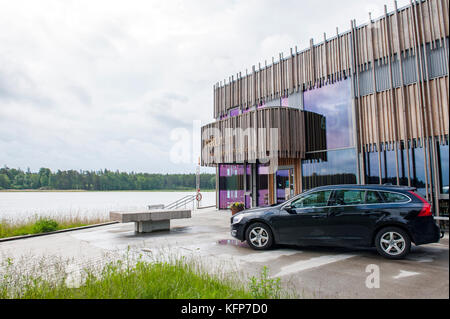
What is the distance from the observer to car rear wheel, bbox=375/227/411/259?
605cm

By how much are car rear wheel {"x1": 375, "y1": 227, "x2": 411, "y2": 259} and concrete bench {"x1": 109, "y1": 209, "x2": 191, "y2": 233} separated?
676 centimetres

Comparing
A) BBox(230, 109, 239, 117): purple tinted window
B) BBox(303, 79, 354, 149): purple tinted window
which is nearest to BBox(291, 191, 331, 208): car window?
BBox(303, 79, 354, 149): purple tinted window

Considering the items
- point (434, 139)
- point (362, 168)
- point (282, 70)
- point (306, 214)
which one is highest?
point (282, 70)

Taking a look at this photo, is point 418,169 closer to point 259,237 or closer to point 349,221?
point 349,221

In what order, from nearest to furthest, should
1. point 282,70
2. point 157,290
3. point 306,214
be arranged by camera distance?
point 157,290 < point 306,214 < point 282,70

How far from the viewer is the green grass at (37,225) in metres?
11.0

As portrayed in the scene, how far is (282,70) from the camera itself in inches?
580

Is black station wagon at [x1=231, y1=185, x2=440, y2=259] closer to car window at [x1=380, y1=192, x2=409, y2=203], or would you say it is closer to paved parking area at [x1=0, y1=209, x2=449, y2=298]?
car window at [x1=380, y1=192, x2=409, y2=203]

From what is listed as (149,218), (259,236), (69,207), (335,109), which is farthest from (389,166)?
(69,207)

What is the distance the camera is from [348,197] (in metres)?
6.70

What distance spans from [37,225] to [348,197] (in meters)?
11.2

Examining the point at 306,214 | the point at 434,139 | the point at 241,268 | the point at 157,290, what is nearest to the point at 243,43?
the point at 434,139
